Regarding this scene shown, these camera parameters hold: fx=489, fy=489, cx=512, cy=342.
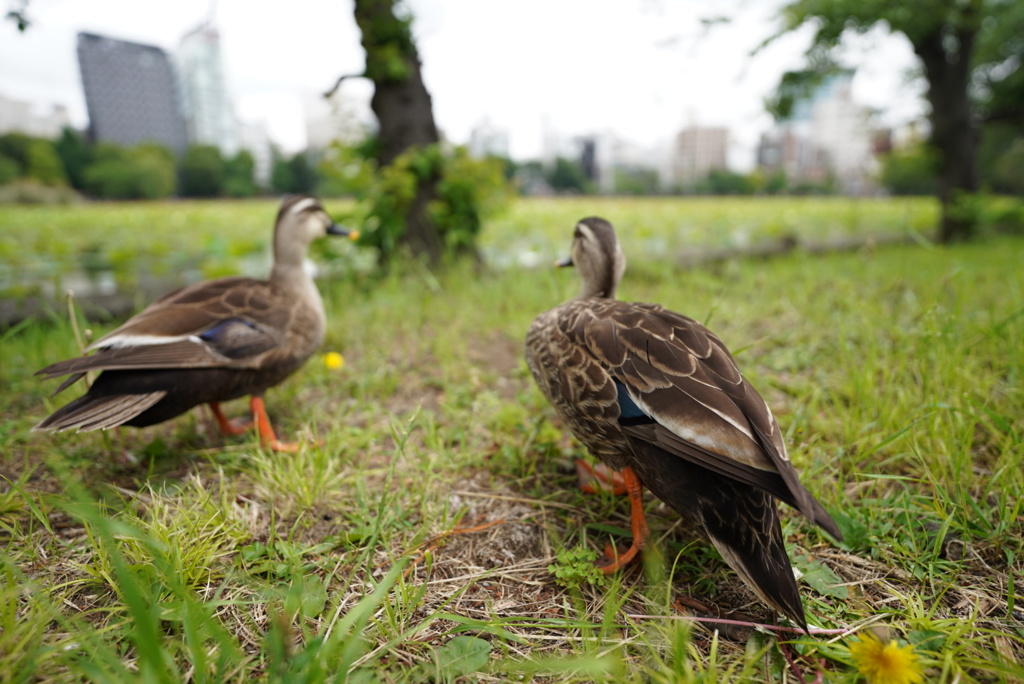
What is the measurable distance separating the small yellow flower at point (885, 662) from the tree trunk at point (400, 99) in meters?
4.59

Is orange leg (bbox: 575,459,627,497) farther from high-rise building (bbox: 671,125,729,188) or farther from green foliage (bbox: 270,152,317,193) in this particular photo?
high-rise building (bbox: 671,125,729,188)

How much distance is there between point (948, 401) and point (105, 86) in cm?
8578

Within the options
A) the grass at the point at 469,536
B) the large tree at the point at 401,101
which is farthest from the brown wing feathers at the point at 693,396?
the large tree at the point at 401,101

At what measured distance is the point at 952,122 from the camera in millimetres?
7738

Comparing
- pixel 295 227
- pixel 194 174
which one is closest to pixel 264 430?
pixel 295 227

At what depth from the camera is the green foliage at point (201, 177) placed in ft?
153

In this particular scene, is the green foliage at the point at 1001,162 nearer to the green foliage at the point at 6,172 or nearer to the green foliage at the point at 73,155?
the green foliage at the point at 6,172

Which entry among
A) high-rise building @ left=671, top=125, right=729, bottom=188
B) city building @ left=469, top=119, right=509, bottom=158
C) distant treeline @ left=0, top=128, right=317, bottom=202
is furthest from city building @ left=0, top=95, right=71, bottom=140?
high-rise building @ left=671, top=125, right=729, bottom=188

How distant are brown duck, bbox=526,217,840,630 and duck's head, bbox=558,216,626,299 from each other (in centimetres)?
57

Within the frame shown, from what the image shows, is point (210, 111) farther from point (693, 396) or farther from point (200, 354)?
point (693, 396)

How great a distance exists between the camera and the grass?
1167 mm

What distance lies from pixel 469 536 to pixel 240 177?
191 feet

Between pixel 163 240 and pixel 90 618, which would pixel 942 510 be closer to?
pixel 90 618

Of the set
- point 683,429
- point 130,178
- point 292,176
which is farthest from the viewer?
point 292,176
